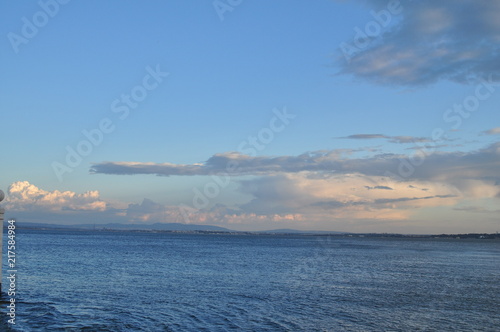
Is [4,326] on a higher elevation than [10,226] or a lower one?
lower

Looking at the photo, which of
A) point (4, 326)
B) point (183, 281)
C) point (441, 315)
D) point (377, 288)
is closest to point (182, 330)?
point (4, 326)

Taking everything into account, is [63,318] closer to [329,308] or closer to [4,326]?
[4,326]

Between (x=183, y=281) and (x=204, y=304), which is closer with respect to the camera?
(x=204, y=304)

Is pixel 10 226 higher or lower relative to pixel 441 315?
higher

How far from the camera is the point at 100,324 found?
27141 millimetres

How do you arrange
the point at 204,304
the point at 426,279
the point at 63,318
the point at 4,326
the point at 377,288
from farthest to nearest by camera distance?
1. the point at 426,279
2. the point at 377,288
3. the point at 204,304
4. the point at 63,318
5. the point at 4,326

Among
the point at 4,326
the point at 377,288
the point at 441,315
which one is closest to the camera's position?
the point at 4,326

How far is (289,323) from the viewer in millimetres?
28797

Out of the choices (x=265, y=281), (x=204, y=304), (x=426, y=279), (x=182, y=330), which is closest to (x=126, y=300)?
(x=204, y=304)

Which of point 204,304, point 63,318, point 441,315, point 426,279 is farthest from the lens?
point 426,279

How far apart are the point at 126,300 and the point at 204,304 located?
6557mm

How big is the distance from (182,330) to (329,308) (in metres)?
12.7

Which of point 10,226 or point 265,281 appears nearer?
point 10,226

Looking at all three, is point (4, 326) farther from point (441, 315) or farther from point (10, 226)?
point (441, 315)
